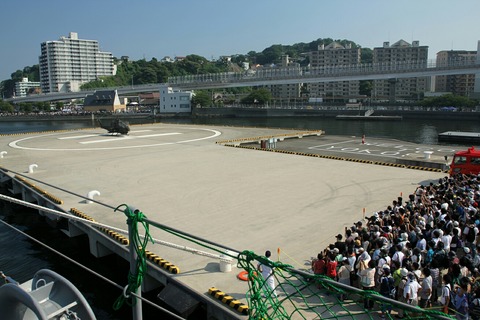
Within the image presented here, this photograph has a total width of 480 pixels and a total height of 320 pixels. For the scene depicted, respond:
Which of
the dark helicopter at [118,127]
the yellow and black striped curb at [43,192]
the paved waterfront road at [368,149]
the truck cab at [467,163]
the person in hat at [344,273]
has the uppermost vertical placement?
the dark helicopter at [118,127]

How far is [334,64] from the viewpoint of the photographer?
163375 millimetres

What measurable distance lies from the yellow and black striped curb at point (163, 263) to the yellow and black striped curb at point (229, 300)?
67.4 inches

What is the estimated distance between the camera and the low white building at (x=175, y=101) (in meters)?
120

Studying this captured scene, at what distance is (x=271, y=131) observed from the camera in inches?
2131

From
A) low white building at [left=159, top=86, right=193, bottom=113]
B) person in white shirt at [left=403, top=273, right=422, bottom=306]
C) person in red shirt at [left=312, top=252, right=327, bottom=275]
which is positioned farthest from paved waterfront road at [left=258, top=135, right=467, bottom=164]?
low white building at [left=159, top=86, right=193, bottom=113]

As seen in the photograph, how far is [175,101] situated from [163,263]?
11072cm

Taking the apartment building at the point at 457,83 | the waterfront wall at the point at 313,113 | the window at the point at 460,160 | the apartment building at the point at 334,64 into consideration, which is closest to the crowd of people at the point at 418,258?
the window at the point at 460,160

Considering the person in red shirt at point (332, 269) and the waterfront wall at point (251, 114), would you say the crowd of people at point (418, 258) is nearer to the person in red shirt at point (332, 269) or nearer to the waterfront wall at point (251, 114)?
the person in red shirt at point (332, 269)

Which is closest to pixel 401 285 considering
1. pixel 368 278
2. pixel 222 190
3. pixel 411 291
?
pixel 411 291

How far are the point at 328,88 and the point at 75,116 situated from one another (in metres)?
87.4

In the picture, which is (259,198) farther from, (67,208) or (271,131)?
(271,131)

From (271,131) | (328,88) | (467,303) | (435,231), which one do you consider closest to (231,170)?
(435,231)

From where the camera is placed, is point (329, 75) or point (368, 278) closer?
point (368, 278)

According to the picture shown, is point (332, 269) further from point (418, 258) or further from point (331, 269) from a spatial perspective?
point (418, 258)
